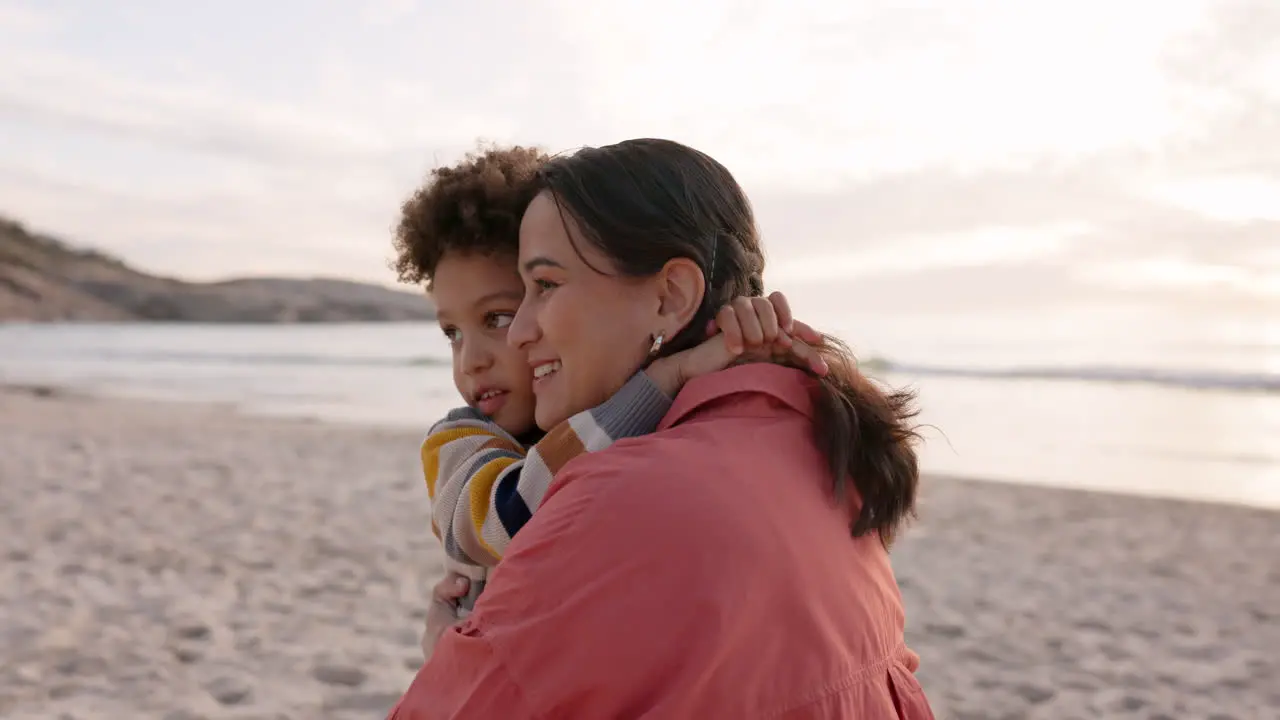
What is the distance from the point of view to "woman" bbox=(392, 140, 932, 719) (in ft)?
4.25

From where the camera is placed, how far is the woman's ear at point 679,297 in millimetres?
1809

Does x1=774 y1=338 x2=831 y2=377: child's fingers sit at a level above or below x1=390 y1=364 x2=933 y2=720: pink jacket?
above

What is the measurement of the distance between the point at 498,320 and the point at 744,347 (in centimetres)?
92

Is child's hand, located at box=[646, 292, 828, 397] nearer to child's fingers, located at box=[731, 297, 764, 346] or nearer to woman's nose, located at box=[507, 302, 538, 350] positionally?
child's fingers, located at box=[731, 297, 764, 346]

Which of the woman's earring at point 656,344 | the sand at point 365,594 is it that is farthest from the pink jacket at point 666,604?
the sand at point 365,594

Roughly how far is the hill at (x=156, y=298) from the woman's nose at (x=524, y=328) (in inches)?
1673

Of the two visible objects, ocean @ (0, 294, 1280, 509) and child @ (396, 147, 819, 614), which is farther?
ocean @ (0, 294, 1280, 509)

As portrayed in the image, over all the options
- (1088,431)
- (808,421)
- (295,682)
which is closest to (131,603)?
(295,682)

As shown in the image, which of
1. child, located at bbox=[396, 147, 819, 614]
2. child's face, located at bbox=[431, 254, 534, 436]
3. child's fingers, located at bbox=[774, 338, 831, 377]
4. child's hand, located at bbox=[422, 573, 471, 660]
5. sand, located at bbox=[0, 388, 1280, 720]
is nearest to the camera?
child's fingers, located at bbox=[774, 338, 831, 377]

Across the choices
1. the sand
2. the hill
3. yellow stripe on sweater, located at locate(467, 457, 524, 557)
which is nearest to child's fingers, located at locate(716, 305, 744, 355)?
yellow stripe on sweater, located at locate(467, 457, 524, 557)

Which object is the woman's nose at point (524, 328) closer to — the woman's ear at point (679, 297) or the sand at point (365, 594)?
the woman's ear at point (679, 297)

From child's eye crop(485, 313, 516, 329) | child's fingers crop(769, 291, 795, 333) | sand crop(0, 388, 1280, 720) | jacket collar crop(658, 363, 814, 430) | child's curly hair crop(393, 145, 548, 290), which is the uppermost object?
child's curly hair crop(393, 145, 548, 290)

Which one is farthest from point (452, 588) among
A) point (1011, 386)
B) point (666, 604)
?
point (1011, 386)

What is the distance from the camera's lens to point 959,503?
28.5 feet
